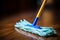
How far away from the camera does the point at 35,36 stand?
1.12 m

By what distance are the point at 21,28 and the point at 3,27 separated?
15 cm

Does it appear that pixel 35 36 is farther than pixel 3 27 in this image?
No

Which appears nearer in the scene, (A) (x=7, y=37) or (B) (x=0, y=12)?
(A) (x=7, y=37)

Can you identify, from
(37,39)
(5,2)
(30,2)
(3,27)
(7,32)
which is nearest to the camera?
(37,39)

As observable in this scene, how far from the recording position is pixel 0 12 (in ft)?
6.22

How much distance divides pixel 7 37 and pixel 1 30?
0.16 m

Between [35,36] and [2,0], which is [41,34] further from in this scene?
[2,0]

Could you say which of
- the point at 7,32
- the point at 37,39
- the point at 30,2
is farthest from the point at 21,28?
the point at 30,2

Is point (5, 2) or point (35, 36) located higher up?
point (5, 2)

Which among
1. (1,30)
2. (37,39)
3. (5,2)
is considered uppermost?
(5,2)

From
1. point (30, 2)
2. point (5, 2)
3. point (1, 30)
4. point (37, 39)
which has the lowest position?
point (37, 39)

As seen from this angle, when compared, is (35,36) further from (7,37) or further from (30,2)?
(30,2)

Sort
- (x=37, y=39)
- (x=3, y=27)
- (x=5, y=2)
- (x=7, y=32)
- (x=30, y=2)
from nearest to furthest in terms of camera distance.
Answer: (x=37, y=39), (x=7, y=32), (x=3, y=27), (x=5, y=2), (x=30, y=2)

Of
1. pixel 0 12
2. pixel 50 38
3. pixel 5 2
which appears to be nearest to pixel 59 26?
pixel 50 38
